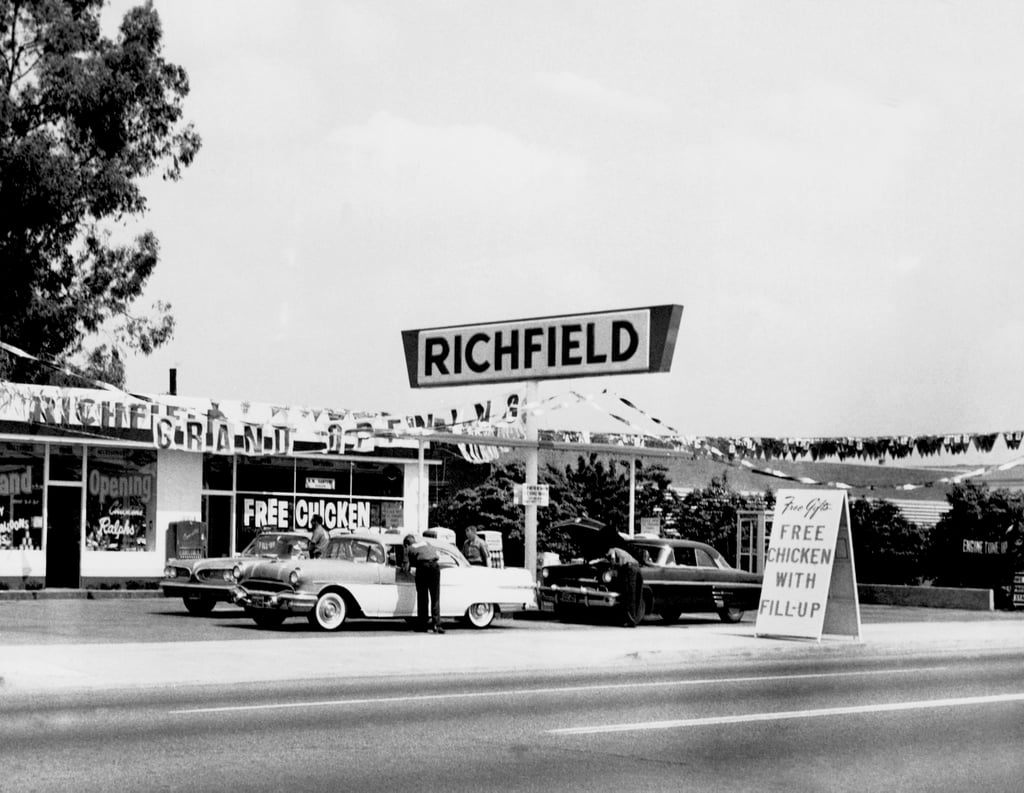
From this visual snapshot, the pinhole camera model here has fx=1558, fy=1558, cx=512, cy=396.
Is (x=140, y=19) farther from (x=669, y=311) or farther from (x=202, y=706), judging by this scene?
(x=202, y=706)

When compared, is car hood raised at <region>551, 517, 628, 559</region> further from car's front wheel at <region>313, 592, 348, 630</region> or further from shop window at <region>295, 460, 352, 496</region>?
shop window at <region>295, 460, 352, 496</region>

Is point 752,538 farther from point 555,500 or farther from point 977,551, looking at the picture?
point 555,500

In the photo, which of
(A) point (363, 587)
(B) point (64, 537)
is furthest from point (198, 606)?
(B) point (64, 537)

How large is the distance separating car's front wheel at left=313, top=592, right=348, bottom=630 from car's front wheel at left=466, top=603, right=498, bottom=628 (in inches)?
84.7

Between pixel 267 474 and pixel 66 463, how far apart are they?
4704 millimetres

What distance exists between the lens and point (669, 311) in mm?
28766

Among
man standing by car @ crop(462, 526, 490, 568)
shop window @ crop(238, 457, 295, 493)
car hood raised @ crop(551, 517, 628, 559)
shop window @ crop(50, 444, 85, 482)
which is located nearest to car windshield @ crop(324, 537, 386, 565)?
man standing by car @ crop(462, 526, 490, 568)

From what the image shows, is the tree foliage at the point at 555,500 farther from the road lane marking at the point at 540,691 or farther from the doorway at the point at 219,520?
the road lane marking at the point at 540,691

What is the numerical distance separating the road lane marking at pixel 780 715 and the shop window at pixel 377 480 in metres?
22.7

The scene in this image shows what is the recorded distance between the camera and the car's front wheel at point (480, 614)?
23.2 meters

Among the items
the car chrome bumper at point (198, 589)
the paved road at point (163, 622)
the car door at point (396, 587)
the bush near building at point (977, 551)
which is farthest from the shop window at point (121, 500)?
the bush near building at point (977, 551)

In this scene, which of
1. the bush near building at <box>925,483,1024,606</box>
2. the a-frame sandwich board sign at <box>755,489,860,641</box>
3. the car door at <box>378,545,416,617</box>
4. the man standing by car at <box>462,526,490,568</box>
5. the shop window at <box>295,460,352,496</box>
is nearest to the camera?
the a-frame sandwich board sign at <box>755,489,860,641</box>

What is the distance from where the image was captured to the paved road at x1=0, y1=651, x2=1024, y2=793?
9172mm

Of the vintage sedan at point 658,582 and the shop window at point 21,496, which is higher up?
the shop window at point 21,496
